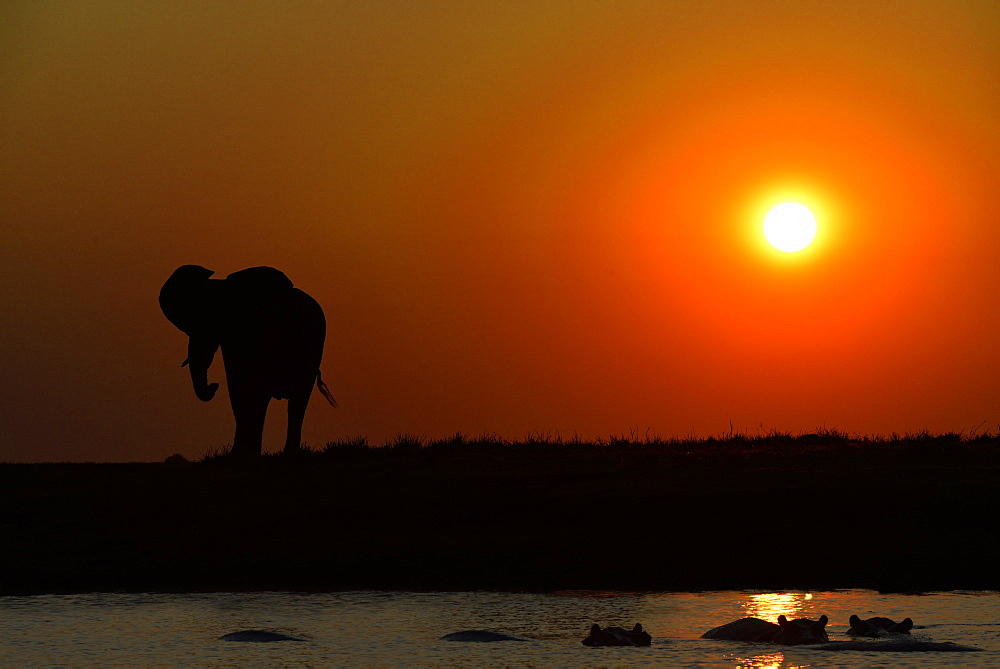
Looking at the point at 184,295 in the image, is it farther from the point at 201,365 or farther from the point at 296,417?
the point at 296,417

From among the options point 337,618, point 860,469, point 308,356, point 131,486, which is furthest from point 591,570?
point 308,356

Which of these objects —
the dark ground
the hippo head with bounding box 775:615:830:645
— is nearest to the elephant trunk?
the dark ground

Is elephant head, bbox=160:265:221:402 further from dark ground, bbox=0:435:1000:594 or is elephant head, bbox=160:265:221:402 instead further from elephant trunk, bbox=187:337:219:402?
dark ground, bbox=0:435:1000:594

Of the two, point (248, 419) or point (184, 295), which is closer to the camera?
point (248, 419)

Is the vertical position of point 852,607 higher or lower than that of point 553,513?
lower

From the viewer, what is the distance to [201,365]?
2984cm

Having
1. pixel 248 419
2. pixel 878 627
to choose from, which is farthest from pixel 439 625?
pixel 248 419

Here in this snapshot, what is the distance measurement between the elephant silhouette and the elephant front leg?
0.02 meters

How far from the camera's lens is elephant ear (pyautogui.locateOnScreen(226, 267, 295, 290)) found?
30219 millimetres

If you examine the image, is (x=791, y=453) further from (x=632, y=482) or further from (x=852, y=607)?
(x=852, y=607)

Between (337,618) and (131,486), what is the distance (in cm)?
983

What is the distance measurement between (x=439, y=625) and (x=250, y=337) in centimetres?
1605

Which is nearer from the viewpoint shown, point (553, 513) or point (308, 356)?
point (553, 513)

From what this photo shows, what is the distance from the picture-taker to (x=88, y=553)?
19484 millimetres
